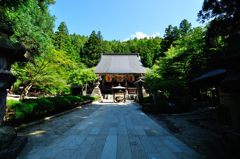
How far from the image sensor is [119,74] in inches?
1314

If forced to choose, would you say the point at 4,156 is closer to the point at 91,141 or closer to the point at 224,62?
the point at 91,141

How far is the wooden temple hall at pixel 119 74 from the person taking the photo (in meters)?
32.8

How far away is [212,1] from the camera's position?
29.3ft

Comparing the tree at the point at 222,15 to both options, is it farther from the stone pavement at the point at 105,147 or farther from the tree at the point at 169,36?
Answer: the tree at the point at 169,36

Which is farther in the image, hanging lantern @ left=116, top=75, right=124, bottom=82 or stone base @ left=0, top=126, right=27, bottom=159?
hanging lantern @ left=116, top=75, right=124, bottom=82

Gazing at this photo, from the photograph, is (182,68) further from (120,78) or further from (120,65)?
(120,65)

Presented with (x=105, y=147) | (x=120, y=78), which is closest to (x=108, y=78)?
(x=120, y=78)

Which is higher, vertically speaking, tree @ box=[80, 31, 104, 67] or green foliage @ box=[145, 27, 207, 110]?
tree @ box=[80, 31, 104, 67]

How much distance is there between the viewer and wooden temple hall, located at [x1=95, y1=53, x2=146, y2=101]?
108 ft

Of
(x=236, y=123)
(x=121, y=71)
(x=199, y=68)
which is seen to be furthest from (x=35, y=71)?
(x=121, y=71)

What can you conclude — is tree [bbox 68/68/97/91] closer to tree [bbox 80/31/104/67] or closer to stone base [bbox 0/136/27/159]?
tree [bbox 80/31/104/67]

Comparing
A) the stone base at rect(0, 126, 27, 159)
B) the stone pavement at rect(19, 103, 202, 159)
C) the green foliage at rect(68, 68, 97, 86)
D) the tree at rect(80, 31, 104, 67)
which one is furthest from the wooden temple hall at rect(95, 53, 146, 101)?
the stone base at rect(0, 126, 27, 159)

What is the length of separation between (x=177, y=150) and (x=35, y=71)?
1233cm

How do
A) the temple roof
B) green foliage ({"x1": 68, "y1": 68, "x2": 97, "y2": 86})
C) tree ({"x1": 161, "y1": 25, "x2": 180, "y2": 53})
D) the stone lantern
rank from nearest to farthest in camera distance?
the stone lantern
green foliage ({"x1": 68, "y1": 68, "x2": 97, "y2": 86})
the temple roof
tree ({"x1": 161, "y1": 25, "x2": 180, "y2": 53})
